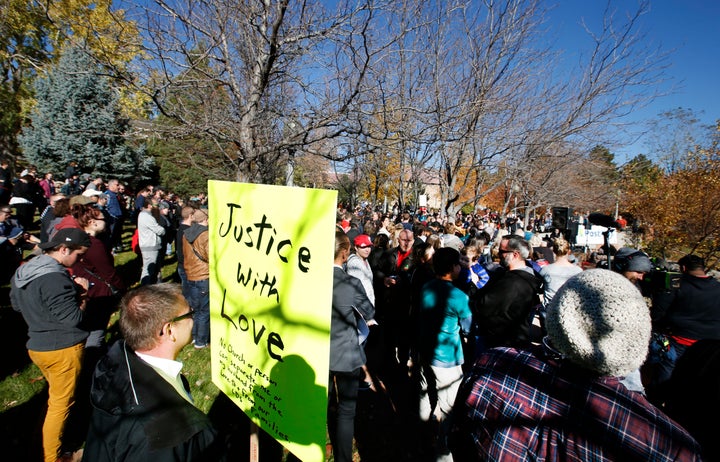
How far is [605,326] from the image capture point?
3.69 feet

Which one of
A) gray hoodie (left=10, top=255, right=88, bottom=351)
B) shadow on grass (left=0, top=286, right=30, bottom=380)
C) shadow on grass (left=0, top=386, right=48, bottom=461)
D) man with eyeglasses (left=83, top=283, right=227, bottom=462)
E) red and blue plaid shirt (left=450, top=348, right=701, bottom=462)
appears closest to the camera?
red and blue plaid shirt (left=450, top=348, right=701, bottom=462)

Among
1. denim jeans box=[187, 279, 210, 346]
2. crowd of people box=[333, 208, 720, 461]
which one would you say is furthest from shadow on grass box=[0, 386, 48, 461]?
crowd of people box=[333, 208, 720, 461]

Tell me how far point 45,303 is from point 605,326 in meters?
3.52

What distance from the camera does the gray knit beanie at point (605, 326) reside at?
1113 millimetres

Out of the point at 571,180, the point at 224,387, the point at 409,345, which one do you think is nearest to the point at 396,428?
the point at 409,345

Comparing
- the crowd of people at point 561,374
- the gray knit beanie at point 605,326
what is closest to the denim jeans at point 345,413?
the crowd of people at point 561,374

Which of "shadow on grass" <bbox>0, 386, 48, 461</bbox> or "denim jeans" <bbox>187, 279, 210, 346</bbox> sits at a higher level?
"denim jeans" <bbox>187, 279, 210, 346</bbox>

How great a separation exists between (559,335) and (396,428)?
9.75 feet

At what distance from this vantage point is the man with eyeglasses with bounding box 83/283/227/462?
138cm

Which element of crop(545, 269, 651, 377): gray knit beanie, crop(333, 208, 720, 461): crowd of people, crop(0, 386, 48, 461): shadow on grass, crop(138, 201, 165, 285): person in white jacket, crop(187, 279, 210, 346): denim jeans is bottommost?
crop(0, 386, 48, 461): shadow on grass

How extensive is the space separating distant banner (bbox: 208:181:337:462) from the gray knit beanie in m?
1.01

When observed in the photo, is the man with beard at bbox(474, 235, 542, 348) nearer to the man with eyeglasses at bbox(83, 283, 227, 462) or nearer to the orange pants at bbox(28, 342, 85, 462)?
the man with eyeglasses at bbox(83, 283, 227, 462)

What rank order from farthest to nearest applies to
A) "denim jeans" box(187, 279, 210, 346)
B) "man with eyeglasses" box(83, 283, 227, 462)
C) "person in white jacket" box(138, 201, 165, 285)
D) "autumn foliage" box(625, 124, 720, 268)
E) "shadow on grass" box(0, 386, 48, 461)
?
1. "autumn foliage" box(625, 124, 720, 268)
2. "person in white jacket" box(138, 201, 165, 285)
3. "denim jeans" box(187, 279, 210, 346)
4. "shadow on grass" box(0, 386, 48, 461)
5. "man with eyeglasses" box(83, 283, 227, 462)

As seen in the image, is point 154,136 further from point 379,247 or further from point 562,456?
point 562,456
